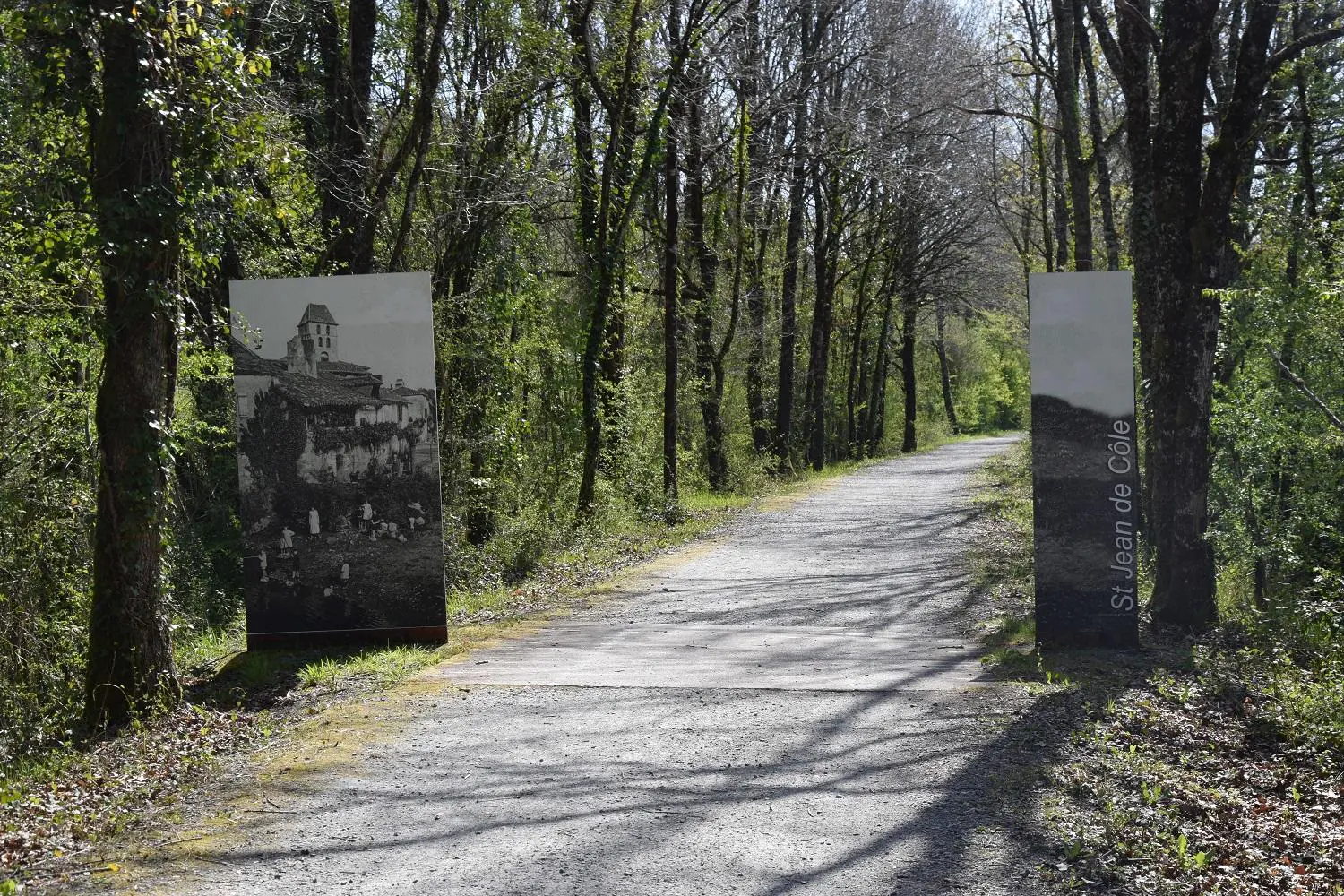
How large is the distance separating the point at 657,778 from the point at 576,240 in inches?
608

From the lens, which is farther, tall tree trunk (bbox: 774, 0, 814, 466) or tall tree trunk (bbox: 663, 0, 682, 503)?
tall tree trunk (bbox: 774, 0, 814, 466)

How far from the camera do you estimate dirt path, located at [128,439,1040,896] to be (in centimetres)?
513

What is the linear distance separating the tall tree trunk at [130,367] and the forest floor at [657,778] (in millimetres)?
1399

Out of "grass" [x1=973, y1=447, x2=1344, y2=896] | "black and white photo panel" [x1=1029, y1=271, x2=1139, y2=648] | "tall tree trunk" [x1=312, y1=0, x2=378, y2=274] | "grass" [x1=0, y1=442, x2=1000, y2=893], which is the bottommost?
"grass" [x1=973, y1=447, x2=1344, y2=896]

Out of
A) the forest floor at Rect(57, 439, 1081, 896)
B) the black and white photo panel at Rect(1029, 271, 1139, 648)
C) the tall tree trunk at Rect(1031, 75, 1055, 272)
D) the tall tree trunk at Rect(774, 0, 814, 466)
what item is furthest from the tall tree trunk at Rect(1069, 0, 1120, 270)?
the tall tree trunk at Rect(774, 0, 814, 466)

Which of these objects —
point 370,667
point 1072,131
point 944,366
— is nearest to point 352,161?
point 370,667

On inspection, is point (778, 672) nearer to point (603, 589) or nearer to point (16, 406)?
point (603, 589)

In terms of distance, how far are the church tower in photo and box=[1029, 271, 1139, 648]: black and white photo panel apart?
18.5 feet

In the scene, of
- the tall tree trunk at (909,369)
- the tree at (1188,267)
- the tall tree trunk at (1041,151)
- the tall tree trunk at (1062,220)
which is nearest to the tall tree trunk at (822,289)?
the tall tree trunk at (1041,151)

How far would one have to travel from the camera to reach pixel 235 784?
21.1 feet

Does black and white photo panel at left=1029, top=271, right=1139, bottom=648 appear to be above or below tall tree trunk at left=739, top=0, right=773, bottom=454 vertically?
below

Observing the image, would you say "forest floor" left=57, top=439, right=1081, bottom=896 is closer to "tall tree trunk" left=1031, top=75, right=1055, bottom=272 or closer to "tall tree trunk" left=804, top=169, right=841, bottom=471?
"tall tree trunk" left=1031, top=75, right=1055, bottom=272

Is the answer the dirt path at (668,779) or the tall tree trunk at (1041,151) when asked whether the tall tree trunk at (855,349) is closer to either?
the tall tree trunk at (1041,151)

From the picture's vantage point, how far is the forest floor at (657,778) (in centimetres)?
515
